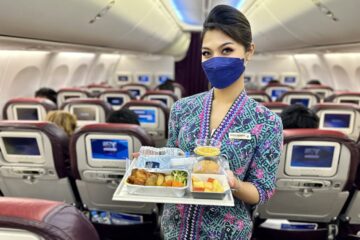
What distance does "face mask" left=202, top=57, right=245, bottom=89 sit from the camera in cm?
129

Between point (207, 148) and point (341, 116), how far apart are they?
3.49 meters

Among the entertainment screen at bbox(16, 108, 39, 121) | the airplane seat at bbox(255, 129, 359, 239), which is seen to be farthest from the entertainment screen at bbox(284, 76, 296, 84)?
the airplane seat at bbox(255, 129, 359, 239)

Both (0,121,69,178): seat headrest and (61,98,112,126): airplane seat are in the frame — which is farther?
(61,98,112,126): airplane seat

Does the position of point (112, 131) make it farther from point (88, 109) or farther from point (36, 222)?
point (88, 109)

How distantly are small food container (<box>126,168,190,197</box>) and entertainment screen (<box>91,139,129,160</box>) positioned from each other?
1315 millimetres

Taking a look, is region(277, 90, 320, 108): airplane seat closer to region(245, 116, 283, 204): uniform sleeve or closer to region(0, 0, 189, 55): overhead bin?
region(0, 0, 189, 55): overhead bin

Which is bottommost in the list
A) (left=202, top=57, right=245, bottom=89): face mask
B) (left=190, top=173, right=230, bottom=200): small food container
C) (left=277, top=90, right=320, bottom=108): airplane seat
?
(left=277, top=90, right=320, bottom=108): airplane seat

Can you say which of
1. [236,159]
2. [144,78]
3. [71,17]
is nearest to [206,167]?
[236,159]

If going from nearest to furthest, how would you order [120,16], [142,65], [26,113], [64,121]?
[64,121]
[120,16]
[26,113]
[142,65]

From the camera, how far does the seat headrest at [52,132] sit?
2435 mm

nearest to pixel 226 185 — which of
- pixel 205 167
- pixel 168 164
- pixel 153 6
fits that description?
pixel 205 167

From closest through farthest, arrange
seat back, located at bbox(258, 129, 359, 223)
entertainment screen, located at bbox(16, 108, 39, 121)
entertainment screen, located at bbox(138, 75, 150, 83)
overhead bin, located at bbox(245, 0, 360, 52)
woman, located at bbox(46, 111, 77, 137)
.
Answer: seat back, located at bbox(258, 129, 359, 223), overhead bin, located at bbox(245, 0, 360, 52), woman, located at bbox(46, 111, 77, 137), entertainment screen, located at bbox(16, 108, 39, 121), entertainment screen, located at bbox(138, 75, 150, 83)

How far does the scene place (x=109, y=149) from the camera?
2.56 meters

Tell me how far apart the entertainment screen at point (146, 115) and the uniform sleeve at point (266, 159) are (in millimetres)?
3466
